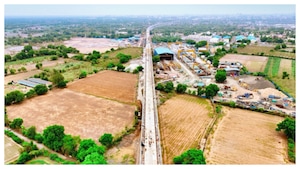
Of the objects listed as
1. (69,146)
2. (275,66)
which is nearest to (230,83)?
(275,66)

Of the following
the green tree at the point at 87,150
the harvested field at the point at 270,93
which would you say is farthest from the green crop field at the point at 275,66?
the green tree at the point at 87,150

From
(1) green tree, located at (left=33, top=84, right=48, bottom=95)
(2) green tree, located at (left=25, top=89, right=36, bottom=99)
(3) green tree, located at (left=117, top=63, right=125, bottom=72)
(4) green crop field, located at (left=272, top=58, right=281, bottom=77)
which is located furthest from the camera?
(3) green tree, located at (left=117, top=63, right=125, bottom=72)

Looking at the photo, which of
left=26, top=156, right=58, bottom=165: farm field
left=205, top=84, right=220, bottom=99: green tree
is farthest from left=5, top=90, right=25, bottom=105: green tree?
left=205, top=84, right=220, bottom=99: green tree

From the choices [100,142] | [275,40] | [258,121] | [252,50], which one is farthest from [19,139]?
[275,40]

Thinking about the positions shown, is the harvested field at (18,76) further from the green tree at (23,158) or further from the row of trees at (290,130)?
the row of trees at (290,130)

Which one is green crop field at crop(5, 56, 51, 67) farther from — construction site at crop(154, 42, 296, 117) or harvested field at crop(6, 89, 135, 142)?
construction site at crop(154, 42, 296, 117)

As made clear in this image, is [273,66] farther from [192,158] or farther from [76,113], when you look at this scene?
[76,113]
